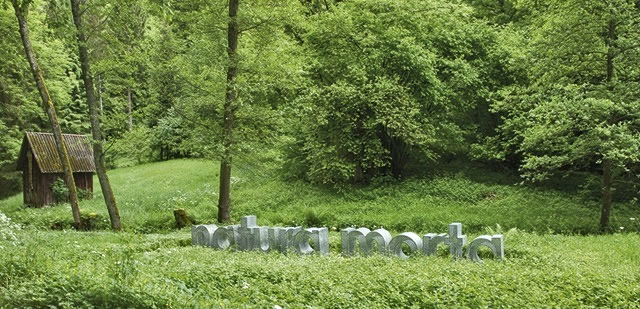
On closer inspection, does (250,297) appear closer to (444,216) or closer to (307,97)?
(444,216)

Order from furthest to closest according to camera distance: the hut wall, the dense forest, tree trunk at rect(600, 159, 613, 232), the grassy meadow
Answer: the hut wall → tree trunk at rect(600, 159, 613, 232) → the dense forest → the grassy meadow

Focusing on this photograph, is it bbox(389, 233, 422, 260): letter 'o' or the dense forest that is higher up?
the dense forest

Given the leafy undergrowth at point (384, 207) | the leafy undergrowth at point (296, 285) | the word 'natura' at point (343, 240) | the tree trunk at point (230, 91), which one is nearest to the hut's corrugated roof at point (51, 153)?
the leafy undergrowth at point (384, 207)

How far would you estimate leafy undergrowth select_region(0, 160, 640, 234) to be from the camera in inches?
633

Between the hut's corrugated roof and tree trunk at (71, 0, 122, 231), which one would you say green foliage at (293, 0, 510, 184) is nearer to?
tree trunk at (71, 0, 122, 231)

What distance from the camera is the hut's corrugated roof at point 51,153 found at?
999 inches

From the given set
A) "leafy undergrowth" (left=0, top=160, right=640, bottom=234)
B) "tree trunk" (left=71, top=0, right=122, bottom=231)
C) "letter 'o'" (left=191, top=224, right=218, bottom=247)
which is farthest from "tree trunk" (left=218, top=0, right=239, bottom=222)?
"tree trunk" (left=71, top=0, right=122, bottom=231)

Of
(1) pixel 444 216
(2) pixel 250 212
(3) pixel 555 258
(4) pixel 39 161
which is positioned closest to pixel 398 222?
(1) pixel 444 216

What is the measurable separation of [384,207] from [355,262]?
998 centimetres

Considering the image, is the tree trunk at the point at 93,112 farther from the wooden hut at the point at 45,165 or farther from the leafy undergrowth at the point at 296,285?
the wooden hut at the point at 45,165

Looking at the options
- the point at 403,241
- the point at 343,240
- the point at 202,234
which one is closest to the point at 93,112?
the point at 202,234

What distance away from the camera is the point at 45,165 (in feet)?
82.9

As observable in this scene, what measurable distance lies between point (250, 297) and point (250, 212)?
1376 centimetres

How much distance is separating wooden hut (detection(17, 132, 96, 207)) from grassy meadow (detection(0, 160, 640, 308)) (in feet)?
13.9
